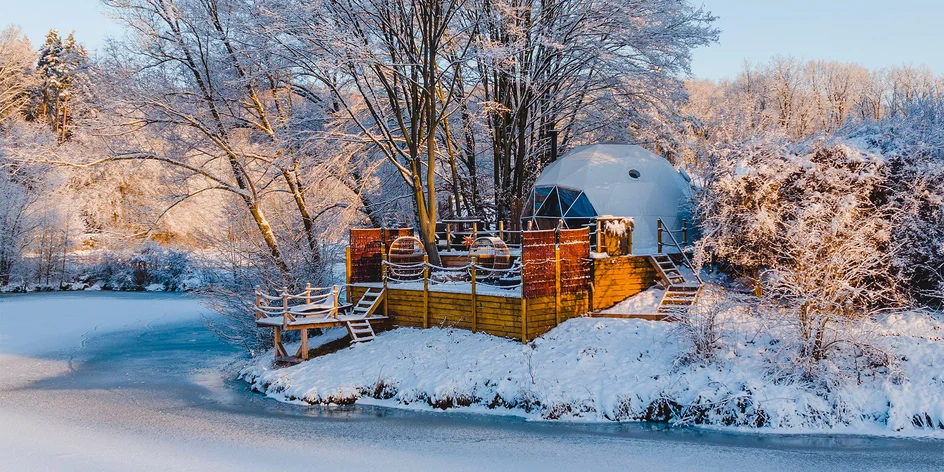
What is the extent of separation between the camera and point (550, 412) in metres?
11.7

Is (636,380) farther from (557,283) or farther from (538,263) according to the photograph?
(538,263)

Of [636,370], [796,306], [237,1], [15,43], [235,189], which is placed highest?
[15,43]

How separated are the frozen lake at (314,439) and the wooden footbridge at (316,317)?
134 cm

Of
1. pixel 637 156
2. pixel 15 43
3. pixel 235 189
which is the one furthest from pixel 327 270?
pixel 15 43

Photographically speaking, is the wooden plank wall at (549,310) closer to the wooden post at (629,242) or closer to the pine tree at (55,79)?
the wooden post at (629,242)

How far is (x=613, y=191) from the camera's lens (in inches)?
734

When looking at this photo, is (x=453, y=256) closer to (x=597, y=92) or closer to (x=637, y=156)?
(x=637, y=156)

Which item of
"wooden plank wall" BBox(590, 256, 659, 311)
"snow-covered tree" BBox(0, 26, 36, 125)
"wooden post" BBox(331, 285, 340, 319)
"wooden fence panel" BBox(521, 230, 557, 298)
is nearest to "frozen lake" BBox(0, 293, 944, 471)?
"wooden post" BBox(331, 285, 340, 319)

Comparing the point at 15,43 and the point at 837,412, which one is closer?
the point at 837,412

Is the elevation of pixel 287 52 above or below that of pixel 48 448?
above

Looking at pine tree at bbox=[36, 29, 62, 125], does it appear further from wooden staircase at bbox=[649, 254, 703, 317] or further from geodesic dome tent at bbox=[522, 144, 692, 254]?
wooden staircase at bbox=[649, 254, 703, 317]

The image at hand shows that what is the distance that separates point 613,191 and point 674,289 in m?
4.22

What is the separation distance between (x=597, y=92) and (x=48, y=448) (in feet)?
55.2

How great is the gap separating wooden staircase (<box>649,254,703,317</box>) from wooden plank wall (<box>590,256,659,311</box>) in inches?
11.4
